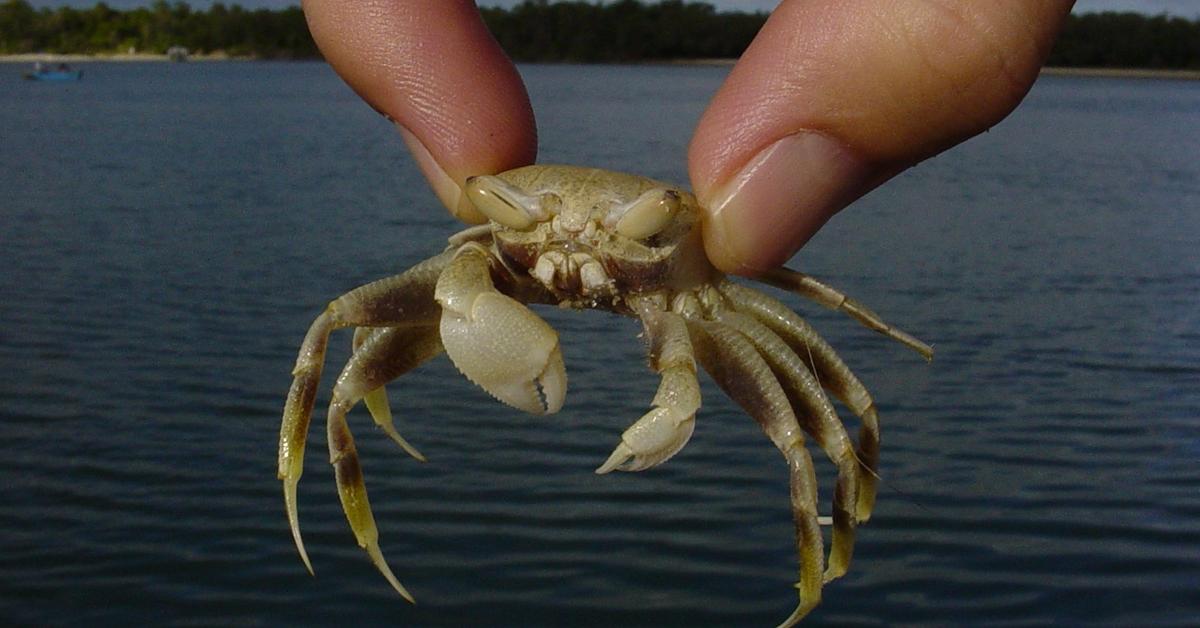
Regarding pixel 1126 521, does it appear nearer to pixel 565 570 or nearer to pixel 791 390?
pixel 565 570

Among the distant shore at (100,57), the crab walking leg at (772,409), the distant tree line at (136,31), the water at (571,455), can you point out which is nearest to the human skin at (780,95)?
the crab walking leg at (772,409)

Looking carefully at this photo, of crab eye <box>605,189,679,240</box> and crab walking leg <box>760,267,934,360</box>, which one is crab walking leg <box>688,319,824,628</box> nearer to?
crab walking leg <box>760,267,934,360</box>

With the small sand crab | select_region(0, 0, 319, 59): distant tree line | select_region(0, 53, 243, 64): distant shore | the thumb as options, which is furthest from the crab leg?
select_region(0, 53, 243, 64): distant shore

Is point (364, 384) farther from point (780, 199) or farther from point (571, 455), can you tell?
point (571, 455)

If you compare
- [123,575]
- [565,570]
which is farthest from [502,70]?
[123,575]

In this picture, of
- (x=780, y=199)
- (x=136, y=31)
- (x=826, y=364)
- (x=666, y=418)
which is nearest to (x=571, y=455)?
(x=826, y=364)
